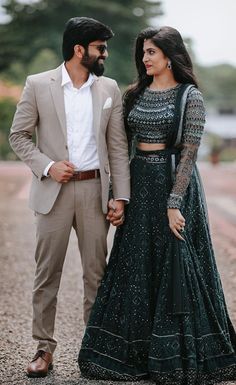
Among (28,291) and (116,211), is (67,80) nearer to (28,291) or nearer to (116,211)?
(116,211)

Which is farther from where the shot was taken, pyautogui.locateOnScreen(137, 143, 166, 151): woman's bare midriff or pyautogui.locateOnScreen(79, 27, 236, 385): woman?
pyautogui.locateOnScreen(137, 143, 166, 151): woman's bare midriff

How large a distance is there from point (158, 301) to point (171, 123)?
92cm

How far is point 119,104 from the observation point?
4.16 m

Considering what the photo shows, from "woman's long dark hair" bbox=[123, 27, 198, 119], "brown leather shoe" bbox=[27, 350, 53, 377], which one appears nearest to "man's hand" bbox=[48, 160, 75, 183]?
"woman's long dark hair" bbox=[123, 27, 198, 119]

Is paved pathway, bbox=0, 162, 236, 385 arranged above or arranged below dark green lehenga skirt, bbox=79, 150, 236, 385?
below

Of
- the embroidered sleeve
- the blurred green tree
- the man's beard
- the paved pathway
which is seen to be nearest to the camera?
the embroidered sleeve

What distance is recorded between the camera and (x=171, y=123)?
3980mm

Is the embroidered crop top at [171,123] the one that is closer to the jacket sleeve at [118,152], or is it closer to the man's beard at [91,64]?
the jacket sleeve at [118,152]

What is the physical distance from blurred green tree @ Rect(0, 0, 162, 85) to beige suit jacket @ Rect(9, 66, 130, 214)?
32.3 metres

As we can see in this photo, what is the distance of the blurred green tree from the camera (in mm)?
36375

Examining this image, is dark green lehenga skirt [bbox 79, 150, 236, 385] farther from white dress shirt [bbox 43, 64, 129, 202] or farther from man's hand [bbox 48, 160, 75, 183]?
man's hand [bbox 48, 160, 75, 183]

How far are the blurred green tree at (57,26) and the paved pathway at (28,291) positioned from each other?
925 inches

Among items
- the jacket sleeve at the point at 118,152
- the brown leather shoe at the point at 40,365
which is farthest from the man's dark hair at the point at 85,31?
the brown leather shoe at the point at 40,365

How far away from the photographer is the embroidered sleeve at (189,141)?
394 cm
